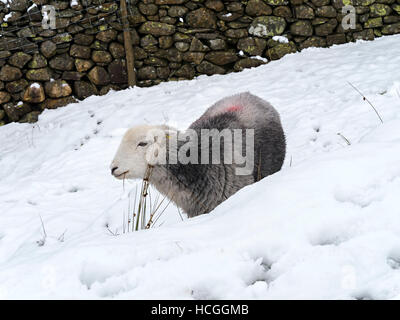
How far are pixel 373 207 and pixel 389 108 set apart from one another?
9.21ft

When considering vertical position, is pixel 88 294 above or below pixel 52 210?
above

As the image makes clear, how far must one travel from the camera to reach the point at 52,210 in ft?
10.4

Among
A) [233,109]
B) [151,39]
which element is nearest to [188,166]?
[233,109]

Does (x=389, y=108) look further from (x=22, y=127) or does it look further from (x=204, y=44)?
(x=22, y=127)

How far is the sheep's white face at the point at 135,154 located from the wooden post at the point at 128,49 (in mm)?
3900

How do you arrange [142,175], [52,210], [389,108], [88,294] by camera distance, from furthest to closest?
[389,108] → [52,210] → [142,175] → [88,294]

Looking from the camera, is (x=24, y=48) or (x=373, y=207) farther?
(x=24, y=48)

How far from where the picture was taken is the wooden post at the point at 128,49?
5.82 metres

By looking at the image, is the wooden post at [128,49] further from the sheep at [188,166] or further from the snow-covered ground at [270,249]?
the snow-covered ground at [270,249]

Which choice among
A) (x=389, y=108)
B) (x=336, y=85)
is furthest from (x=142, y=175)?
(x=336, y=85)

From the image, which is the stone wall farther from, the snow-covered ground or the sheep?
the snow-covered ground

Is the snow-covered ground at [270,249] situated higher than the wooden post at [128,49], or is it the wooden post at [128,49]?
the snow-covered ground at [270,249]

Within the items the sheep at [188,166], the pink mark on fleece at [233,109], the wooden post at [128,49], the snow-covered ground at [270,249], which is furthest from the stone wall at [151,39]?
the snow-covered ground at [270,249]

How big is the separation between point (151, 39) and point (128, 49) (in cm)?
45
